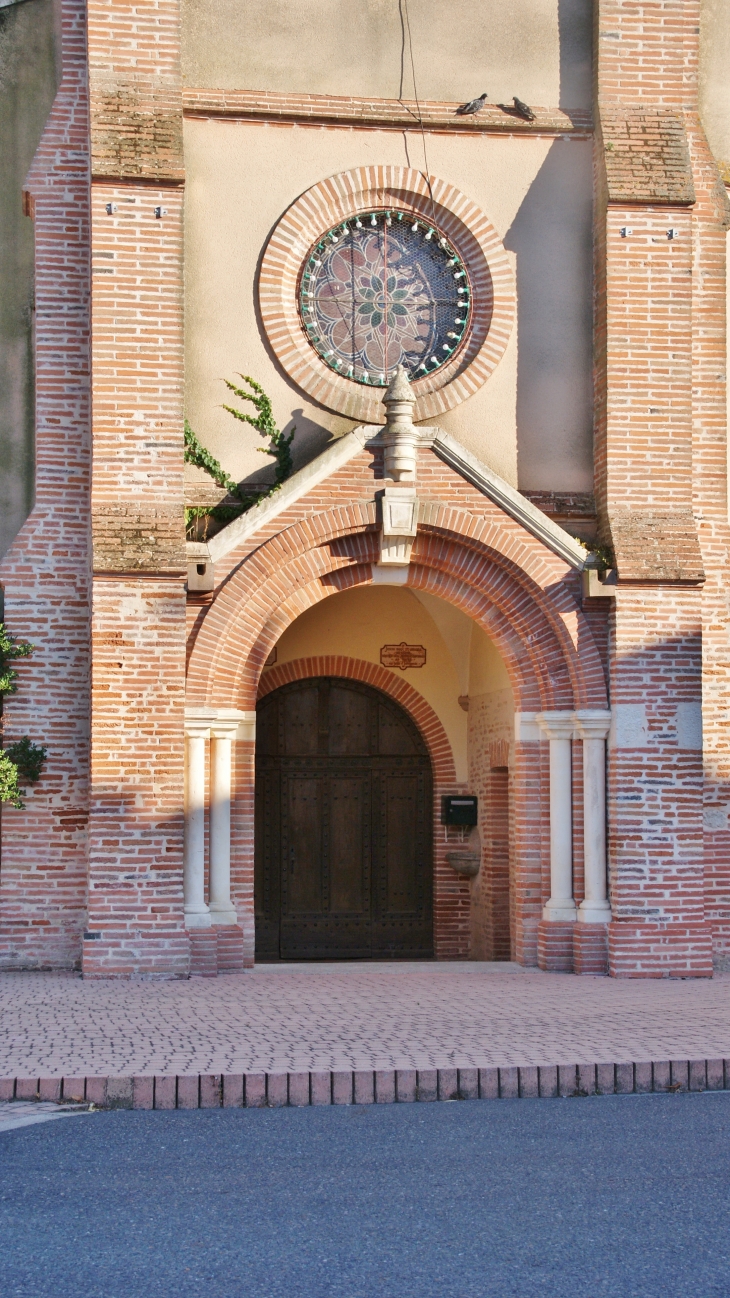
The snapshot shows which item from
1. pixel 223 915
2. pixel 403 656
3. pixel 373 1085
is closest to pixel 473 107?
pixel 403 656

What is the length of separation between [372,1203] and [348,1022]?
140 inches

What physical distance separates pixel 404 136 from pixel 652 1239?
9.88 m

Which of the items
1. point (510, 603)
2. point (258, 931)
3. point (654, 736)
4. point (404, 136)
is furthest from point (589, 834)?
point (404, 136)

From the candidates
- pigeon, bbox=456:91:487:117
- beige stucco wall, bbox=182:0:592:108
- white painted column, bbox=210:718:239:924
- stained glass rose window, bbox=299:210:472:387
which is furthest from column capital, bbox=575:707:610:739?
beige stucco wall, bbox=182:0:592:108

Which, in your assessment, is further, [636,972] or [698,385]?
[698,385]

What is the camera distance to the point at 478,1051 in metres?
7.85

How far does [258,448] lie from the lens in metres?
12.2

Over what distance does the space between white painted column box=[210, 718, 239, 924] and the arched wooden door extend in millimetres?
3188

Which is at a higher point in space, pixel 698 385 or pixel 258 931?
pixel 698 385

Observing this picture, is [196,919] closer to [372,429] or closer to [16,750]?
[16,750]

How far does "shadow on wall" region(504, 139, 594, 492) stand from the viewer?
1262 cm

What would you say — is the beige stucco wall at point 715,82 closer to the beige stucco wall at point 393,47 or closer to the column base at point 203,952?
the beige stucco wall at point 393,47

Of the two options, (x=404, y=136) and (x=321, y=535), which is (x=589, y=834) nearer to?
(x=321, y=535)

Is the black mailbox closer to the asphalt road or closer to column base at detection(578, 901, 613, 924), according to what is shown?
column base at detection(578, 901, 613, 924)
